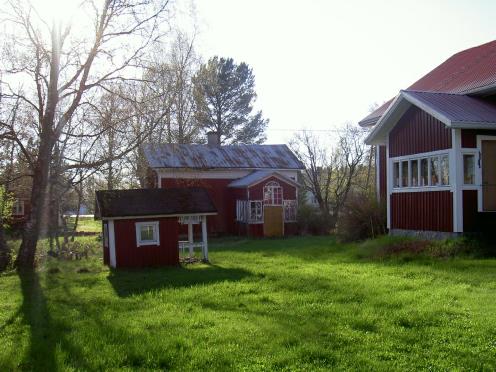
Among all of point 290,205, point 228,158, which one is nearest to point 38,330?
point 290,205

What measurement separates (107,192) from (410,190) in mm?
9556

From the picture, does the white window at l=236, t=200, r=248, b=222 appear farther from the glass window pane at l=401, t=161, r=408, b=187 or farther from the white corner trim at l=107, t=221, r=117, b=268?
the white corner trim at l=107, t=221, r=117, b=268

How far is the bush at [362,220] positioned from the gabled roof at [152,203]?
526cm

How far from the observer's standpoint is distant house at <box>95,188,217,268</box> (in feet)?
54.4

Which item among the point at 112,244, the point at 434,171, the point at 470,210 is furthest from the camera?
the point at 112,244

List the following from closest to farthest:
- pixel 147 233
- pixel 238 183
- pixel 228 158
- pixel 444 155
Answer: pixel 444 155, pixel 147 233, pixel 238 183, pixel 228 158

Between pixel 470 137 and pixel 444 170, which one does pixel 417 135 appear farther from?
pixel 470 137

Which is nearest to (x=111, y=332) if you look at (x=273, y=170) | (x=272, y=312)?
(x=272, y=312)

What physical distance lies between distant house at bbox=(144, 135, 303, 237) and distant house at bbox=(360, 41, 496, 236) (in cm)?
1242

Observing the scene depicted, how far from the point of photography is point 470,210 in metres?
14.7

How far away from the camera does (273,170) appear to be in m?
Answer: 33.5

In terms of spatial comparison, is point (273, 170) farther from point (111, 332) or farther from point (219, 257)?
point (111, 332)

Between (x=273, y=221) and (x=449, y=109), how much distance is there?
17.1 meters

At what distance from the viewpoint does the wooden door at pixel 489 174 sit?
49.0ft
